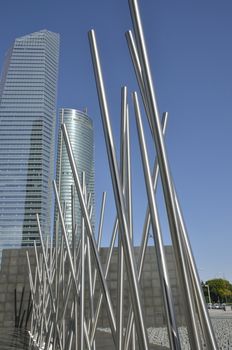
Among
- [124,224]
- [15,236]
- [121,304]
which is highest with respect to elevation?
[15,236]

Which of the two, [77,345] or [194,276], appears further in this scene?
[77,345]

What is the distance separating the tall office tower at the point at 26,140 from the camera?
4709 cm

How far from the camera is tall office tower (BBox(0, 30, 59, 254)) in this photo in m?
47.1

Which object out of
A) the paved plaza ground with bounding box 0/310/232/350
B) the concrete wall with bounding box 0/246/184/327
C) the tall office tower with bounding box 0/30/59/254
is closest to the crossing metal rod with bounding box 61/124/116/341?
the paved plaza ground with bounding box 0/310/232/350

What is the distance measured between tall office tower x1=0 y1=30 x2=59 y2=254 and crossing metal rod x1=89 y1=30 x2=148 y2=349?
148ft

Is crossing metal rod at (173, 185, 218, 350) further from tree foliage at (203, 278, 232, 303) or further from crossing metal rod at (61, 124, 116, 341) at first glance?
tree foliage at (203, 278, 232, 303)

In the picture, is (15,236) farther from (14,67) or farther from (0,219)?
(14,67)

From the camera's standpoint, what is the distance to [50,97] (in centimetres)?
5400

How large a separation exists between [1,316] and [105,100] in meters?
7.99

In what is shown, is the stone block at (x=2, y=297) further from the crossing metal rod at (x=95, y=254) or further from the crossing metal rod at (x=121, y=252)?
the crossing metal rod at (x=121, y=252)

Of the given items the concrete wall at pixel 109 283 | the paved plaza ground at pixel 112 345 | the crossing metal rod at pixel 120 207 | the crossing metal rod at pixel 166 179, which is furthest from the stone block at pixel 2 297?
the crossing metal rod at pixel 166 179

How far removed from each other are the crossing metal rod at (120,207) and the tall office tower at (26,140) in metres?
45.3

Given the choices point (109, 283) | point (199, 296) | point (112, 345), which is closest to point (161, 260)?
point (199, 296)

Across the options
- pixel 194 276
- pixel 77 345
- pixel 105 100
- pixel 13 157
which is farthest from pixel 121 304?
pixel 13 157
